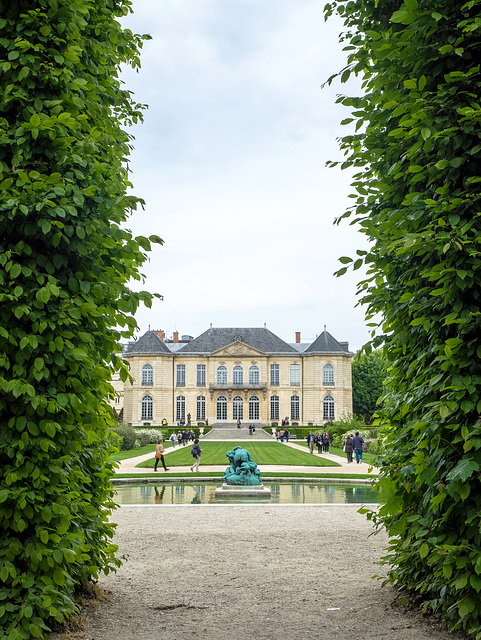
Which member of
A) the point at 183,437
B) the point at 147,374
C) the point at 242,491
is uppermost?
the point at 147,374

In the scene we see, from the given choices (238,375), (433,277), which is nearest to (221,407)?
(238,375)

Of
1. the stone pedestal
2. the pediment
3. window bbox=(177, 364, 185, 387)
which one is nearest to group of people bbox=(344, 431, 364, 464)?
the stone pedestal

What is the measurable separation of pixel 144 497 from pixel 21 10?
11.3 m

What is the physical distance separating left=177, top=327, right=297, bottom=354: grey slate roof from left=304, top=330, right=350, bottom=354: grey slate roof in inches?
87.1

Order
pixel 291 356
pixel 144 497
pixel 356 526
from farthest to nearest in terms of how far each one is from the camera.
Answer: pixel 291 356
pixel 144 497
pixel 356 526

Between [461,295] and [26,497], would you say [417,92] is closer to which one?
[461,295]

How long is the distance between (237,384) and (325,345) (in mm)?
10910

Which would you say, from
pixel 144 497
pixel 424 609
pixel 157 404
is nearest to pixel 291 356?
pixel 157 404

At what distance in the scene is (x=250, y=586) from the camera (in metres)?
5.77

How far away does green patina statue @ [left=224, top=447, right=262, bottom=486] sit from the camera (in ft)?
47.0

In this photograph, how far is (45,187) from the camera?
12.2 feet

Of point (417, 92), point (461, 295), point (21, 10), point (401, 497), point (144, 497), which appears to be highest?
point (21, 10)

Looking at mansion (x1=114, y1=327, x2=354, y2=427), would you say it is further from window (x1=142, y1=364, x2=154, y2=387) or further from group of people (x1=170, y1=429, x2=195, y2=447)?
group of people (x1=170, y1=429, x2=195, y2=447)

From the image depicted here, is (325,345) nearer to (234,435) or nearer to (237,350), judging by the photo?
(237,350)
